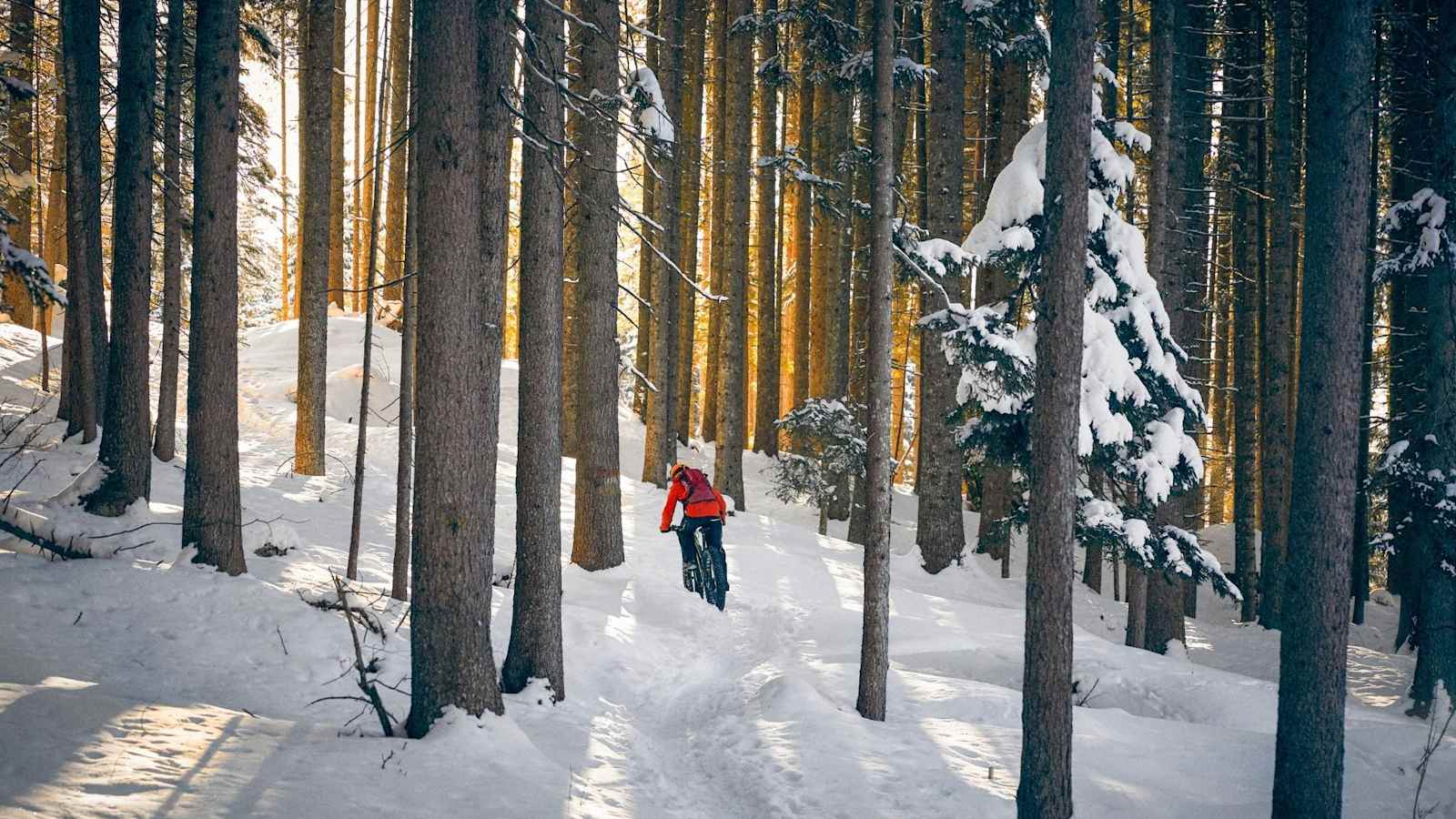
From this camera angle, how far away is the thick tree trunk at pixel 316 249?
46.9 feet

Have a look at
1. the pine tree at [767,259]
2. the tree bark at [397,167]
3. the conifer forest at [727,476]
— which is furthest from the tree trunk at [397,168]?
the pine tree at [767,259]

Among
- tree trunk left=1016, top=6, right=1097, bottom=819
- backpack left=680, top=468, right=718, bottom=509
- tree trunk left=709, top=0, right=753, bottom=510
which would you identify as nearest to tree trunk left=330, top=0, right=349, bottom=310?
tree trunk left=709, top=0, right=753, bottom=510

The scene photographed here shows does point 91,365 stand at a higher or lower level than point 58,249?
lower

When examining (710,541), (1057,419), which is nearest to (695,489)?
(710,541)

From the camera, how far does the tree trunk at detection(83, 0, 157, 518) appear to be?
9.34 meters

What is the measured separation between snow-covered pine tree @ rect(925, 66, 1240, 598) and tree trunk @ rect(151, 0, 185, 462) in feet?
35.1

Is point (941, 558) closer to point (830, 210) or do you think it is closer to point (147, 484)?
point (830, 210)

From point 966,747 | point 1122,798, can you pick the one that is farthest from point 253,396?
point 1122,798

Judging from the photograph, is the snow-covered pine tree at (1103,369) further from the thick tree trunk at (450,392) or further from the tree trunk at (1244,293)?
the tree trunk at (1244,293)

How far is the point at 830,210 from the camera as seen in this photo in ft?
36.9

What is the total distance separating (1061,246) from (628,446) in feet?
57.6

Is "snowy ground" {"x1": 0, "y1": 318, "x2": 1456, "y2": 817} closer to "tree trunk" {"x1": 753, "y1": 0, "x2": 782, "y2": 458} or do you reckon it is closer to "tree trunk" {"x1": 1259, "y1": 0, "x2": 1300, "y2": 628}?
"tree trunk" {"x1": 1259, "y1": 0, "x2": 1300, "y2": 628}

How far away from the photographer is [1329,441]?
5.92m

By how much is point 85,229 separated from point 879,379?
1056 centimetres
